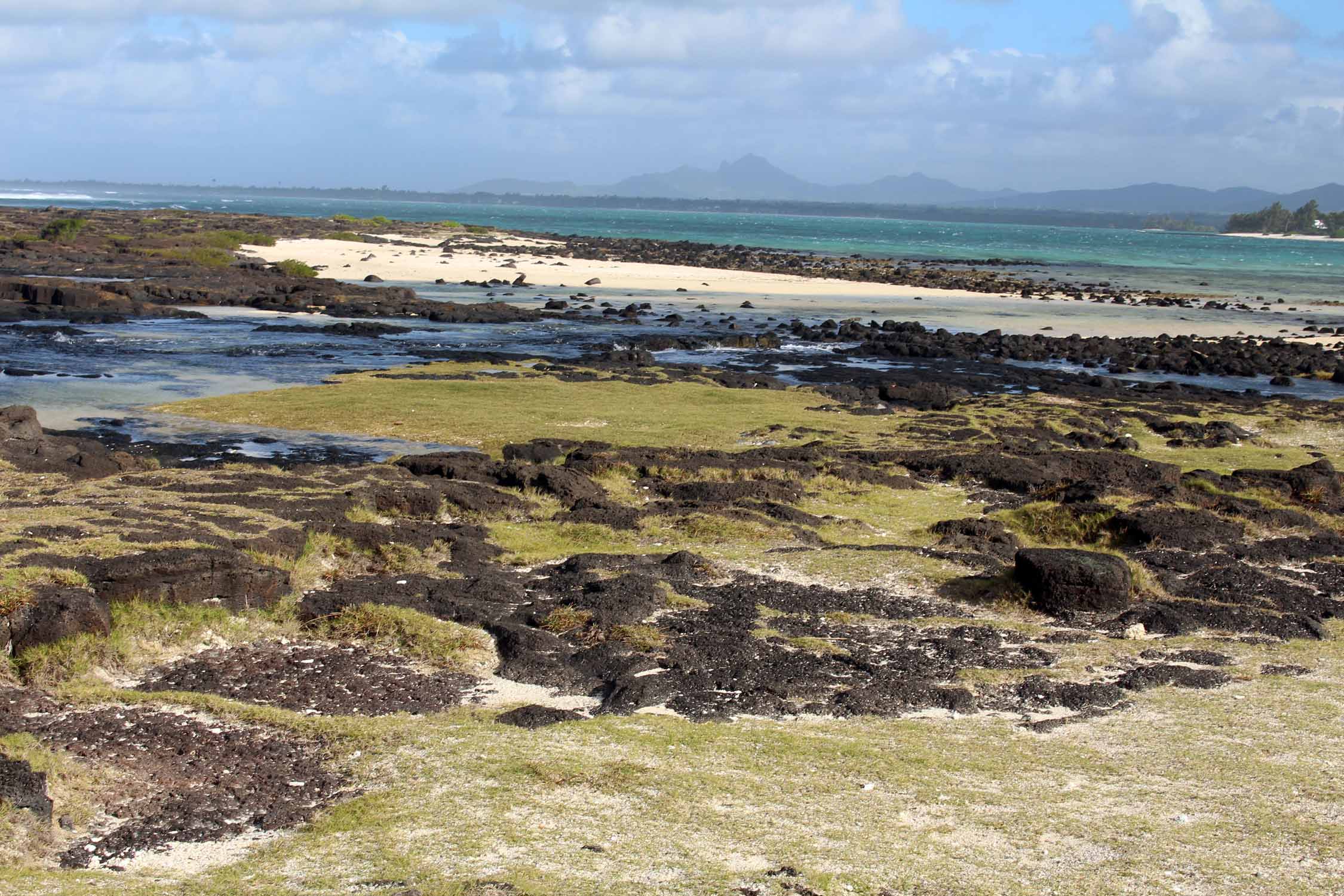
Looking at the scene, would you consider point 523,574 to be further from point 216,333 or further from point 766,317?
point 766,317

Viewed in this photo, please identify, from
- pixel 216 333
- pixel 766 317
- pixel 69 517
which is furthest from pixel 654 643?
pixel 766 317

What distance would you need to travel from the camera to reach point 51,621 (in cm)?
1030

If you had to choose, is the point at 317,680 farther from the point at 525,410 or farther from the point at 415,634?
the point at 525,410

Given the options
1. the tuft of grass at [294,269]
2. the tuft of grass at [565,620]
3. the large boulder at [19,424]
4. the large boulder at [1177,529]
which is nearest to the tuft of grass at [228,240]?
the tuft of grass at [294,269]

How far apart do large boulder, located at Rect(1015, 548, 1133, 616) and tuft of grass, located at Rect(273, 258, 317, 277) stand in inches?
2134

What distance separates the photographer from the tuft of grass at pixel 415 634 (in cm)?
1137

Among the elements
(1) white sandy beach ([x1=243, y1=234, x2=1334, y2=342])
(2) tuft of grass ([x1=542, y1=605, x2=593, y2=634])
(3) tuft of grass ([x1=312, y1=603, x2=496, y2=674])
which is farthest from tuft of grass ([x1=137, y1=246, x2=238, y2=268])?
(2) tuft of grass ([x1=542, y1=605, x2=593, y2=634])

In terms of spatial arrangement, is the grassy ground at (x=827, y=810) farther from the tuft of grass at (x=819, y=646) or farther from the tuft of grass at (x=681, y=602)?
the tuft of grass at (x=681, y=602)

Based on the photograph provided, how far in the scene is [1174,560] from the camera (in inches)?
612

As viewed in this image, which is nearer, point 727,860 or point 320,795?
point 727,860

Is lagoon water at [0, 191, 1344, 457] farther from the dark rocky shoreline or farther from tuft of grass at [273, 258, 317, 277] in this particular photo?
tuft of grass at [273, 258, 317, 277]

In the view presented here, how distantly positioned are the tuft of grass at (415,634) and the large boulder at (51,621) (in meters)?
2.01

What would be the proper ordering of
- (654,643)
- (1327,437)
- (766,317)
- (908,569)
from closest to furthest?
1. (654,643)
2. (908,569)
3. (1327,437)
4. (766,317)

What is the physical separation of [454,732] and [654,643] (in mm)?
2734
